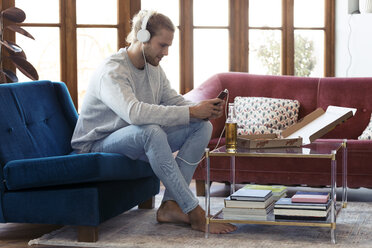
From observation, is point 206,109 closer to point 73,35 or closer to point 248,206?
point 248,206

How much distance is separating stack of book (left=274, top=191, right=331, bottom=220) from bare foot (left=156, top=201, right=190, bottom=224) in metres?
0.46

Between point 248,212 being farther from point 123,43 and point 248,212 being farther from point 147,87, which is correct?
point 123,43

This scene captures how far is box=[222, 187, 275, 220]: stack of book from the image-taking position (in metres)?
2.61

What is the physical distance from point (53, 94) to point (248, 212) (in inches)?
47.9

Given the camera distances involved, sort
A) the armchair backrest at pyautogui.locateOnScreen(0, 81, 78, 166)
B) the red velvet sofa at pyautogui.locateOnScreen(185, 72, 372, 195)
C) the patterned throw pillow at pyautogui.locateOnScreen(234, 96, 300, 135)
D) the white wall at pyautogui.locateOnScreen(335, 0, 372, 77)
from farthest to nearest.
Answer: the white wall at pyautogui.locateOnScreen(335, 0, 372, 77) → the patterned throw pillow at pyautogui.locateOnScreen(234, 96, 300, 135) → the red velvet sofa at pyautogui.locateOnScreen(185, 72, 372, 195) → the armchair backrest at pyautogui.locateOnScreen(0, 81, 78, 166)

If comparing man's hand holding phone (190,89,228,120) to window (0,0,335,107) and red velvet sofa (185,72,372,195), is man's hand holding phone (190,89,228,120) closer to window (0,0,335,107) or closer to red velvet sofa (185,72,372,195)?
red velvet sofa (185,72,372,195)

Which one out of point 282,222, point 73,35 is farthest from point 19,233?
point 73,35

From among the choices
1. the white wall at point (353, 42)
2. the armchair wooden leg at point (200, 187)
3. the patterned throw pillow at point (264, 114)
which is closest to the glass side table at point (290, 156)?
the armchair wooden leg at point (200, 187)

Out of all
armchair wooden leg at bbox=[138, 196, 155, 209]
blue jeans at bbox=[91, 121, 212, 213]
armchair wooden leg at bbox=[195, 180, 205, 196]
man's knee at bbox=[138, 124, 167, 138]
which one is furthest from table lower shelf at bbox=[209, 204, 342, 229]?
armchair wooden leg at bbox=[195, 180, 205, 196]

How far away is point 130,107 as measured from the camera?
2.65 metres

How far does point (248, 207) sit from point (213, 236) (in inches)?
8.0

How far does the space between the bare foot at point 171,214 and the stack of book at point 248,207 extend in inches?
10.6

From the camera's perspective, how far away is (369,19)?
4863 mm

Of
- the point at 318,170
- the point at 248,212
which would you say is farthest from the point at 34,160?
the point at 318,170
